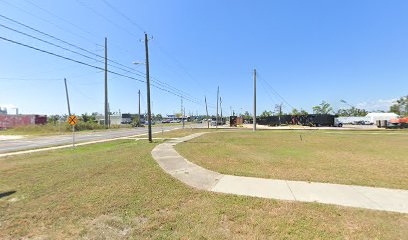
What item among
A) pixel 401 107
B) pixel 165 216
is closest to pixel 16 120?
pixel 165 216

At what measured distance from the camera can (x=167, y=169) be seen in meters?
8.23

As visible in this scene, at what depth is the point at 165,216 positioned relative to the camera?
14.5ft

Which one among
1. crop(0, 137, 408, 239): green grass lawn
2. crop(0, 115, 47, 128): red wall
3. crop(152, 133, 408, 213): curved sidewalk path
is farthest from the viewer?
crop(0, 115, 47, 128): red wall

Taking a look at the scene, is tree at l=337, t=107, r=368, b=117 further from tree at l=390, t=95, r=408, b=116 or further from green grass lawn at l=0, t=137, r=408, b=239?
green grass lawn at l=0, t=137, r=408, b=239

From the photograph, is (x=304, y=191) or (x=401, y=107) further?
(x=401, y=107)

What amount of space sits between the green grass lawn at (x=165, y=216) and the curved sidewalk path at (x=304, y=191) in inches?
15.7

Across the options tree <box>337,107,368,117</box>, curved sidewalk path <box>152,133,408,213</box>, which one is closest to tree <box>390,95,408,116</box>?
tree <box>337,107,368,117</box>

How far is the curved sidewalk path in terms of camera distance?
502 centimetres

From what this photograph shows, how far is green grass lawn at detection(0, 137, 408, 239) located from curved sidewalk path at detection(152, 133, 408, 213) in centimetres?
40

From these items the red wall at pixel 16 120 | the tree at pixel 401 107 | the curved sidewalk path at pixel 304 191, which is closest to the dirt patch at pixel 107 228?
the curved sidewalk path at pixel 304 191

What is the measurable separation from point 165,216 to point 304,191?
360 cm

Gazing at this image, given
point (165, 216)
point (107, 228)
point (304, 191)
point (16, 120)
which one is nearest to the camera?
point (107, 228)

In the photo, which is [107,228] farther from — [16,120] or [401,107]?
[401,107]

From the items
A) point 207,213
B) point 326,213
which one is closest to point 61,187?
point 207,213
